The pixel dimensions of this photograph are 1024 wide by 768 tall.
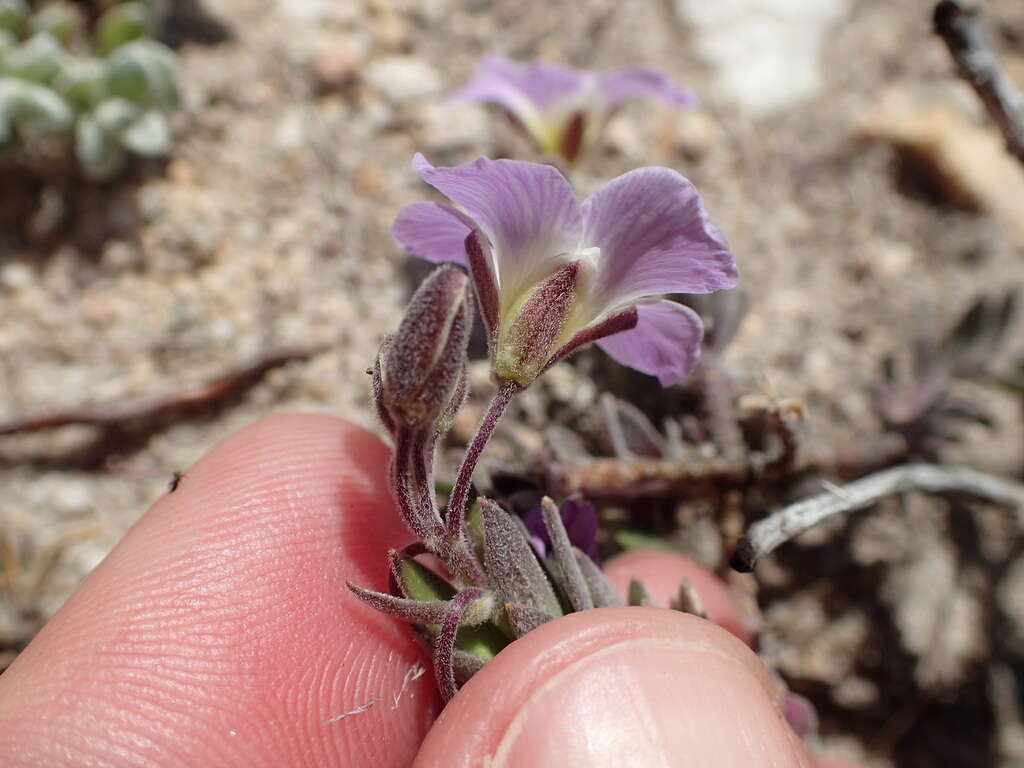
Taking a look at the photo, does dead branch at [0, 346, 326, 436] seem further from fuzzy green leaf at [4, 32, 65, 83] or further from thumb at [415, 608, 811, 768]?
thumb at [415, 608, 811, 768]

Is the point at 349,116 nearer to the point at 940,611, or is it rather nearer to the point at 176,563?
the point at 176,563

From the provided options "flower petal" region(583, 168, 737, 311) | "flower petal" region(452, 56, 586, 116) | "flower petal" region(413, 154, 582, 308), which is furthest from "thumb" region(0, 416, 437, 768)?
"flower petal" region(452, 56, 586, 116)

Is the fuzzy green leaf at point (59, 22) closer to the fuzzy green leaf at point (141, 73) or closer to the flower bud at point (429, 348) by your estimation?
the fuzzy green leaf at point (141, 73)

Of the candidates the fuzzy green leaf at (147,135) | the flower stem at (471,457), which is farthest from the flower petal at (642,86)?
the fuzzy green leaf at (147,135)

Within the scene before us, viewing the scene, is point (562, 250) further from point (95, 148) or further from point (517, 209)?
point (95, 148)

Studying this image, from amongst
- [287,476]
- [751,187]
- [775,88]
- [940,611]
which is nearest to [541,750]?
[287,476]

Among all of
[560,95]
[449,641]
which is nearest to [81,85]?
[560,95]
